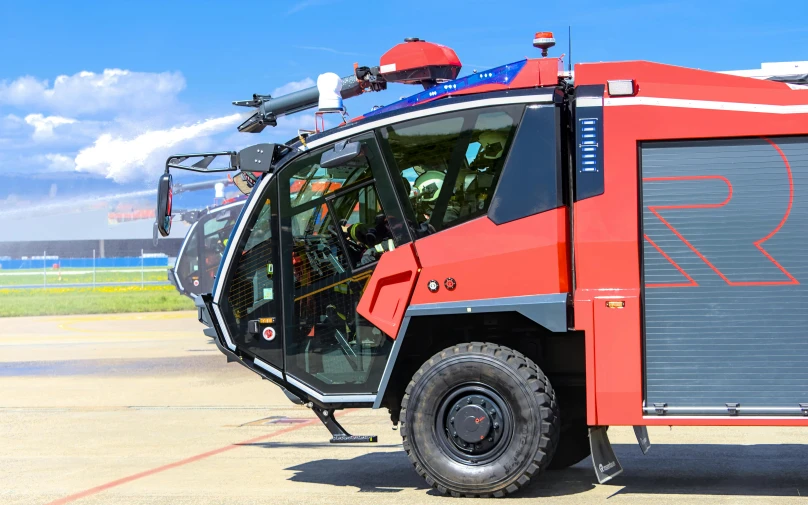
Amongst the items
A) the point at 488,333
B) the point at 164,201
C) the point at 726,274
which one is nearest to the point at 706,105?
the point at 726,274

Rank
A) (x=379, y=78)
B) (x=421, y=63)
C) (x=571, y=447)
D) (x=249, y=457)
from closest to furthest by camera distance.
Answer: (x=571, y=447) < (x=421, y=63) < (x=249, y=457) < (x=379, y=78)

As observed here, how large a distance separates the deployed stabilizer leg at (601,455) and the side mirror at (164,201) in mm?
3350

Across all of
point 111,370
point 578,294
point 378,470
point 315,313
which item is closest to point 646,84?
point 578,294

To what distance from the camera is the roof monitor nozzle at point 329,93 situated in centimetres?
876

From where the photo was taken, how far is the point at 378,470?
27.1ft

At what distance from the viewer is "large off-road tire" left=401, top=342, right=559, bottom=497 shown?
6.69 meters

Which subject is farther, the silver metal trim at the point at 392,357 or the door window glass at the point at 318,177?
the door window glass at the point at 318,177

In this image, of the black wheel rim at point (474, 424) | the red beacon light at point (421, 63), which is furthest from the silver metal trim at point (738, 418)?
the red beacon light at point (421, 63)

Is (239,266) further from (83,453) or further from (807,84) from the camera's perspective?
(807,84)

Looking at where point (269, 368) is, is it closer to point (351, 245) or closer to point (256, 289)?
point (256, 289)

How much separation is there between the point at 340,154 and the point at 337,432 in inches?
78.5

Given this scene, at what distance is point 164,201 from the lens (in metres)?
7.43

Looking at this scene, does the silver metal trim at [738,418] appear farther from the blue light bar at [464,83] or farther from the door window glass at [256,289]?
the door window glass at [256,289]

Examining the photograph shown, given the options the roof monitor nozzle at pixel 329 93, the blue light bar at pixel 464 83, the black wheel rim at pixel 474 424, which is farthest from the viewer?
the roof monitor nozzle at pixel 329 93
